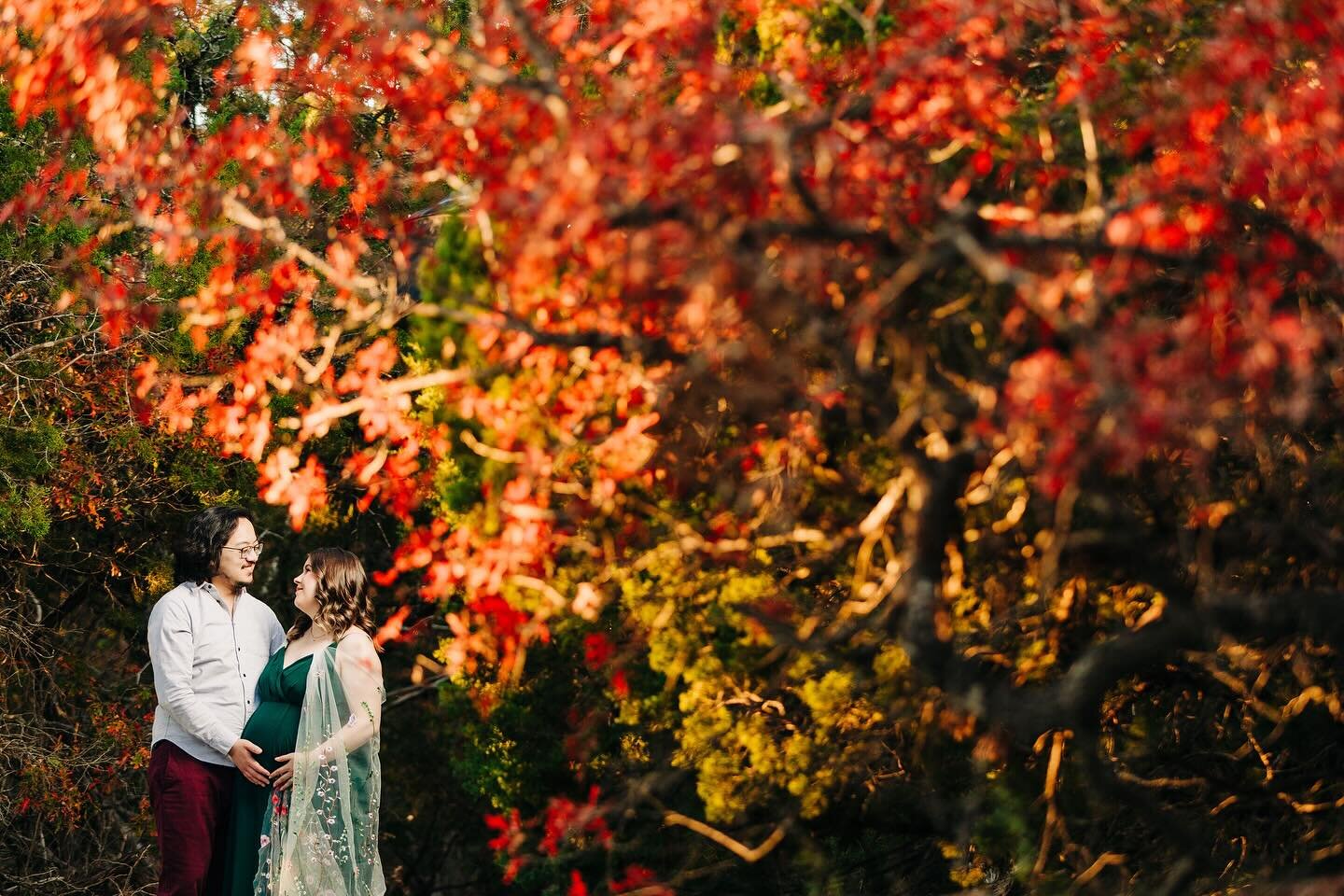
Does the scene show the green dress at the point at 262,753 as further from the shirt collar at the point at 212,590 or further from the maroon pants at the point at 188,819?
the shirt collar at the point at 212,590

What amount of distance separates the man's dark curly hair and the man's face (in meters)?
0.02

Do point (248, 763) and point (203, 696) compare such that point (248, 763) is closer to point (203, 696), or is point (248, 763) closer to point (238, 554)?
point (203, 696)

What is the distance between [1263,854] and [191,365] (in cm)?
588

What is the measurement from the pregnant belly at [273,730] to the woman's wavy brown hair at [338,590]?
36 centimetres

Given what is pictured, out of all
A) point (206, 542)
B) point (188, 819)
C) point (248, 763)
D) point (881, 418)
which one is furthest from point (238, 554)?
point (881, 418)

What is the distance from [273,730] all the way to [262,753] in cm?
10

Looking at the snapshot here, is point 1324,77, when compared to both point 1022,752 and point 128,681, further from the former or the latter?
point 128,681

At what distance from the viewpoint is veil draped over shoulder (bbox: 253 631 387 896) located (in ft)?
18.7

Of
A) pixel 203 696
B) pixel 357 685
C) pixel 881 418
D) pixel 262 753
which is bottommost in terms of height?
pixel 262 753

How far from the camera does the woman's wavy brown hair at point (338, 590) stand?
5.84 meters

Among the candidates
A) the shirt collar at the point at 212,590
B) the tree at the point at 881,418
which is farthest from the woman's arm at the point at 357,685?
the shirt collar at the point at 212,590

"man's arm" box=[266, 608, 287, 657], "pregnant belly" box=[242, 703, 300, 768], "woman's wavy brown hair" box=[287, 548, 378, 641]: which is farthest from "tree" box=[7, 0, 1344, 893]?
"man's arm" box=[266, 608, 287, 657]

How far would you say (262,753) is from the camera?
5.93 meters

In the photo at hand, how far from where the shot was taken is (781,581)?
5230mm
